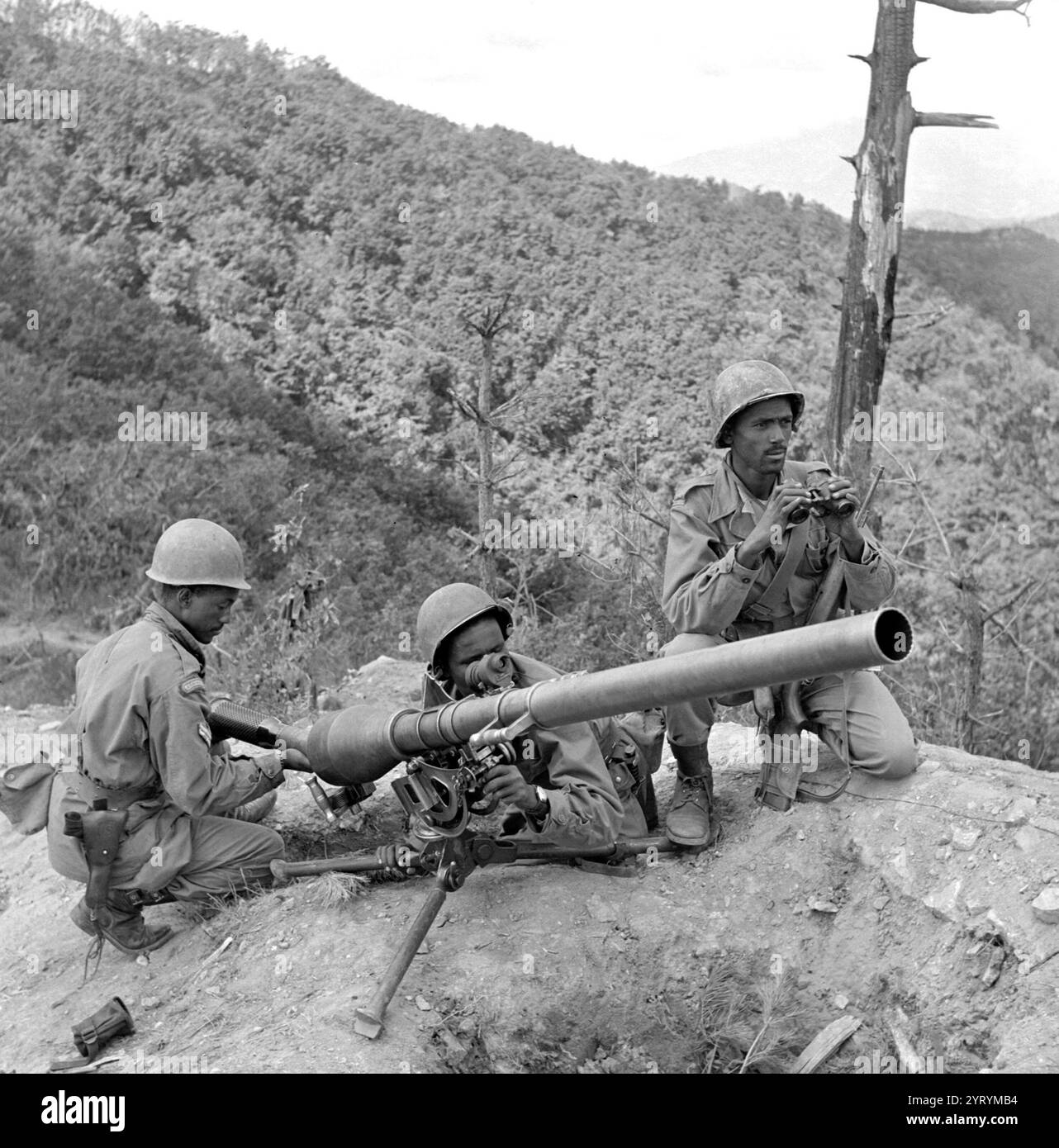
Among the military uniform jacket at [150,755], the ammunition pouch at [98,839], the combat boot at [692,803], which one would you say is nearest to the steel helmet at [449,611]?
the military uniform jacket at [150,755]

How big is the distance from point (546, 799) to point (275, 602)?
5785 mm

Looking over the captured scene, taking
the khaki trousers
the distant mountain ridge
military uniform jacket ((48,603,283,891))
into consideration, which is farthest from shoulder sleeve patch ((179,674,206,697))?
the distant mountain ridge

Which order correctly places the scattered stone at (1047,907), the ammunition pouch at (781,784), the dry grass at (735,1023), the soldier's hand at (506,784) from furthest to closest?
1. the ammunition pouch at (781,784)
2. the dry grass at (735,1023)
3. the scattered stone at (1047,907)
4. the soldier's hand at (506,784)

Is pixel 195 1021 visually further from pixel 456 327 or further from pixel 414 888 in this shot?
pixel 456 327

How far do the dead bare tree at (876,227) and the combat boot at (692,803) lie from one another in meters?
4.09

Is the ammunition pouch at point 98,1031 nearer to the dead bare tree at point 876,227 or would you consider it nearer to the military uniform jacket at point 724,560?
the military uniform jacket at point 724,560

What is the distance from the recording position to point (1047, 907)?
4.23 m

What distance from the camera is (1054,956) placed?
4152 millimetres

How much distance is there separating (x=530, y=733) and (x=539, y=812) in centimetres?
25

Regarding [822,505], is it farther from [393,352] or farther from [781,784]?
[393,352]

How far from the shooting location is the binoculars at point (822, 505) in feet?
14.5

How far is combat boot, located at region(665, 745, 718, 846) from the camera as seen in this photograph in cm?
501

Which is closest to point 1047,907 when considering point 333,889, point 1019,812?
point 1019,812
